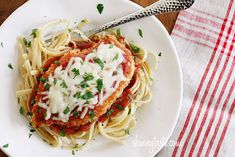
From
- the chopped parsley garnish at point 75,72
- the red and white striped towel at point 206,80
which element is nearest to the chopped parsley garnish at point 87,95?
the chopped parsley garnish at point 75,72

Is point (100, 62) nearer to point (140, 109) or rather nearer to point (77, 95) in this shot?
point (77, 95)

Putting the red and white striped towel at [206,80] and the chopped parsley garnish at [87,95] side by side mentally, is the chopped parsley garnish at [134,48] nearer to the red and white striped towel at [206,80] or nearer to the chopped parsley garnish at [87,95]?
the red and white striped towel at [206,80]

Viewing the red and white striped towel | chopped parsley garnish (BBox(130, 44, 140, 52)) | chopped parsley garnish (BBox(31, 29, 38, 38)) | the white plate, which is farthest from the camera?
the red and white striped towel

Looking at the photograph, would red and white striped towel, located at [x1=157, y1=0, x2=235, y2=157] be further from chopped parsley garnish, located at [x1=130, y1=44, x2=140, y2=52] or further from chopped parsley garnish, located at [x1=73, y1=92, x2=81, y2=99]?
chopped parsley garnish, located at [x1=73, y1=92, x2=81, y2=99]

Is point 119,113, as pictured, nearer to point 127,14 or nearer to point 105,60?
point 105,60

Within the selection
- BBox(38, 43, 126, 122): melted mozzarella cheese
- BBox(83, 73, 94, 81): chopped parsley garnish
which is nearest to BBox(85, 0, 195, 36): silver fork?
BBox(38, 43, 126, 122): melted mozzarella cheese

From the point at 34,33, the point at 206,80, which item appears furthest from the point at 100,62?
the point at 206,80
